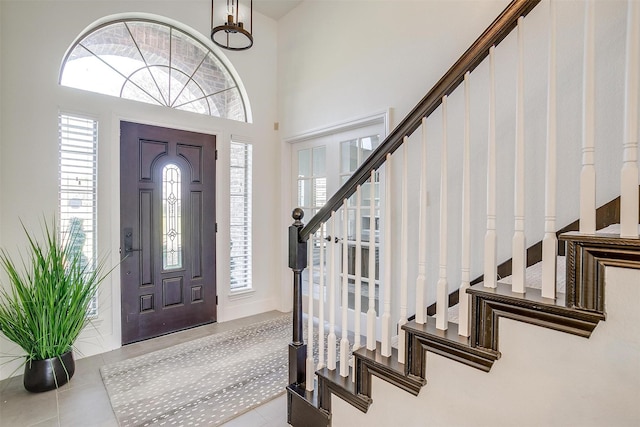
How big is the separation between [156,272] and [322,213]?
2214 millimetres

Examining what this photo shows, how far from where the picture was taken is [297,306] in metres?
1.85

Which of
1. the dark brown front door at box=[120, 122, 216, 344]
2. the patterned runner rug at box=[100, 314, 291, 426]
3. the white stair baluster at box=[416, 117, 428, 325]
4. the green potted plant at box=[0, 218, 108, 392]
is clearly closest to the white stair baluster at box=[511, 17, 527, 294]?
the white stair baluster at box=[416, 117, 428, 325]

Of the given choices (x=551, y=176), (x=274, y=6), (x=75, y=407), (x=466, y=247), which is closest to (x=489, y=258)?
(x=466, y=247)

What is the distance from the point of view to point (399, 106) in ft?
8.46

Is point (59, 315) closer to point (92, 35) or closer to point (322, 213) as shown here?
point (322, 213)

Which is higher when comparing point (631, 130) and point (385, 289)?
point (631, 130)

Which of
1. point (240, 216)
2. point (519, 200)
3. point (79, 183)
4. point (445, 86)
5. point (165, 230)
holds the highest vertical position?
point (445, 86)

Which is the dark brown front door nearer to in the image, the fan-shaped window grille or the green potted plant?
the fan-shaped window grille

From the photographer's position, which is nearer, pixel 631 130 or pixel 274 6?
pixel 631 130

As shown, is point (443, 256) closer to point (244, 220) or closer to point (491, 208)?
point (491, 208)

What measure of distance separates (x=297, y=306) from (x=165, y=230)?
191 cm

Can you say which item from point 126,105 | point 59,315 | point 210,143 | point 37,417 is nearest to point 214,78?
point 210,143

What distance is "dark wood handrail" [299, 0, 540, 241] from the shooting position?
3.45 feet

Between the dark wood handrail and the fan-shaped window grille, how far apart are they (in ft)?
8.16
